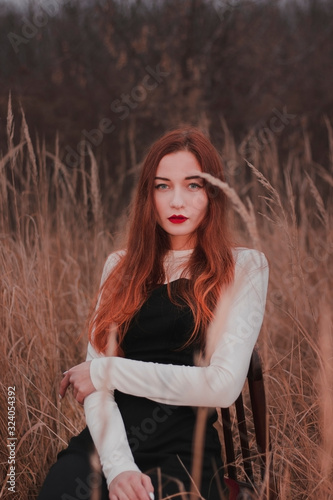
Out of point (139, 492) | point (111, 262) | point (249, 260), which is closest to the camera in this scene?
point (139, 492)

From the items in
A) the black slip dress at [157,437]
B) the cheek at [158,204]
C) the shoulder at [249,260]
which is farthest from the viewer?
the cheek at [158,204]

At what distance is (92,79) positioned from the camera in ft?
15.2

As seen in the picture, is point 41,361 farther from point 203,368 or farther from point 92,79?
point 92,79

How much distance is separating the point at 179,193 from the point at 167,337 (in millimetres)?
323

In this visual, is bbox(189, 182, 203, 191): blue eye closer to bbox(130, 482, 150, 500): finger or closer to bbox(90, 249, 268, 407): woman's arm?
bbox(90, 249, 268, 407): woman's arm

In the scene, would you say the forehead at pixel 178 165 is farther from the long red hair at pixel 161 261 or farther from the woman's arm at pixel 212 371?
the woman's arm at pixel 212 371

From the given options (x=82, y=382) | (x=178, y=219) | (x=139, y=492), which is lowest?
(x=139, y=492)

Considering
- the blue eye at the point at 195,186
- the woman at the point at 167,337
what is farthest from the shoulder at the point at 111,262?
the blue eye at the point at 195,186

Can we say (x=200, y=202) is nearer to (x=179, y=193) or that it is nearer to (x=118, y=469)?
(x=179, y=193)

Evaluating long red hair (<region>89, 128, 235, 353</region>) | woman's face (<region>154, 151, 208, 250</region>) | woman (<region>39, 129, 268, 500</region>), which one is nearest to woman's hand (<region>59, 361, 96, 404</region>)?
woman (<region>39, 129, 268, 500</region>)

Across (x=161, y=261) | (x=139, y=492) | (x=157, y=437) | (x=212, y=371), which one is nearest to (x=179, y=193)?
(x=161, y=261)

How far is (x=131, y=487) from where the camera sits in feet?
3.31

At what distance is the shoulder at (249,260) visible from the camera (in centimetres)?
123

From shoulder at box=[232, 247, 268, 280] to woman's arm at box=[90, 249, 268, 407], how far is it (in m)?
0.02
